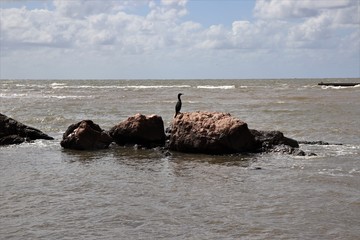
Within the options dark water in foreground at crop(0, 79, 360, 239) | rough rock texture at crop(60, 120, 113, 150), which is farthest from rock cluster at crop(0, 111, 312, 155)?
dark water in foreground at crop(0, 79, 360, 239)

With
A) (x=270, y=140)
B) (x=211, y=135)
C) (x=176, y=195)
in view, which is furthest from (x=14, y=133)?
(x=176, y=195)

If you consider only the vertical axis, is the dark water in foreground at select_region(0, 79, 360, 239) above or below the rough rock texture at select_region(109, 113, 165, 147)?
below

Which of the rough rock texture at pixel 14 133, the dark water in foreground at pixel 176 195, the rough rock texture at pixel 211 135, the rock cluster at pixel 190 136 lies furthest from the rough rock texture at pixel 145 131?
the rough rock texture at pixel 14 133

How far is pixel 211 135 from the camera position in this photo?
46.3 feet

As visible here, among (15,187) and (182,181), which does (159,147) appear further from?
(15,187)

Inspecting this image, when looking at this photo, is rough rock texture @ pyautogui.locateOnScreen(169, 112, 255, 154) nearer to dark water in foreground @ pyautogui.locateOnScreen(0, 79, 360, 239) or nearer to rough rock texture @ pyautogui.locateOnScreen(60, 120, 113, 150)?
dark water in foreground @ pyautogui.locateOnScreen(0, 79, 360, 239)

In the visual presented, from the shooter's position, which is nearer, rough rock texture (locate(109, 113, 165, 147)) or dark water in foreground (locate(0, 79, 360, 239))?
dark water in foreground (locate(0, 79, 360, 239))

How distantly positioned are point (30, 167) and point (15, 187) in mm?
2329

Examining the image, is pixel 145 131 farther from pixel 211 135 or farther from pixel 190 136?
pixel 211 135

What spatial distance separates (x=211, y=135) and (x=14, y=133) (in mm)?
7405

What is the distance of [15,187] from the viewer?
10000mm

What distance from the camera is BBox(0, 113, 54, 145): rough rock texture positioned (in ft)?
55.0

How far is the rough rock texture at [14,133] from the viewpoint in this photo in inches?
660

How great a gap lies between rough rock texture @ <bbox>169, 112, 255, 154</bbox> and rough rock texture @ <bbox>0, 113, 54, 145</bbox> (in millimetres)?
5581
